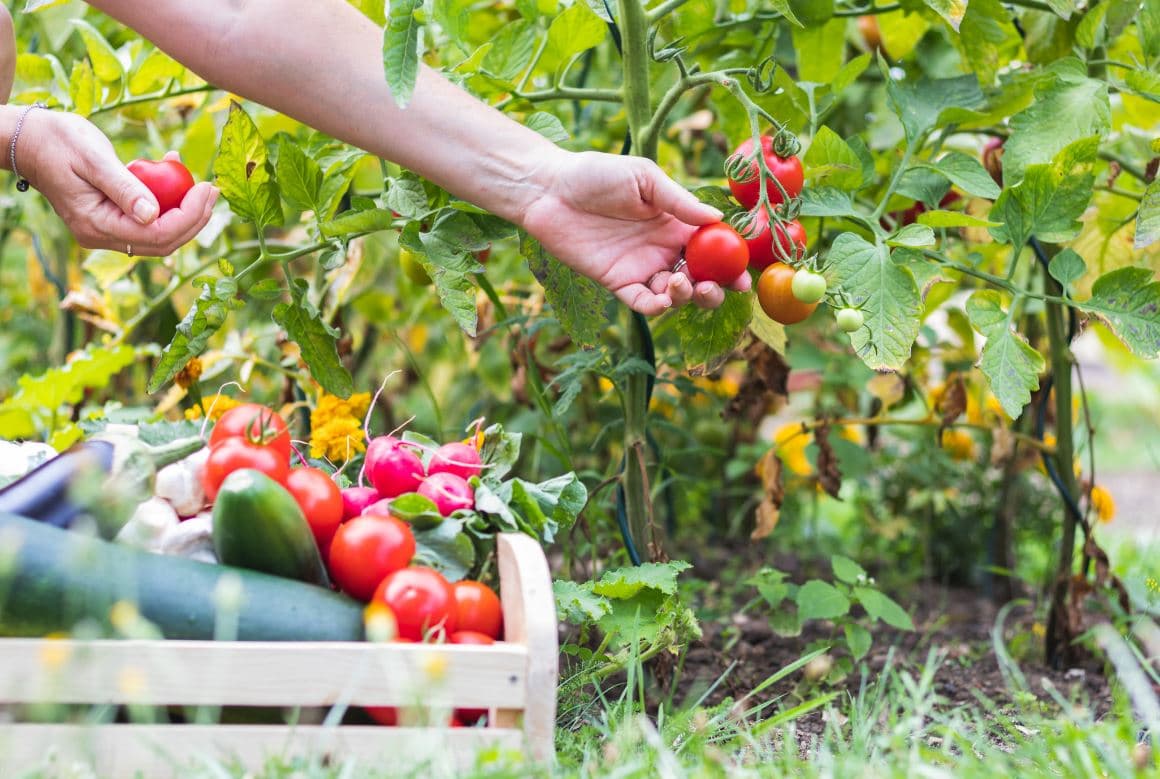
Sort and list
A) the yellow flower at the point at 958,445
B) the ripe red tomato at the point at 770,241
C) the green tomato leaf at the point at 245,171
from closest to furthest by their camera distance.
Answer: the ripe red tomato at the point at 770,241 → the green tomato leaf at the point at 245,171 → the yellow flower at the point at 958,445

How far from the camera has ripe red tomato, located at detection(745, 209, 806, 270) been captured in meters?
1.46

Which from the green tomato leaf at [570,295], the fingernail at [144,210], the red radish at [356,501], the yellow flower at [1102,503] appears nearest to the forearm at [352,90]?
the green tomato leaf at [570,295]

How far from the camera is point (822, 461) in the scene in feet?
6.86

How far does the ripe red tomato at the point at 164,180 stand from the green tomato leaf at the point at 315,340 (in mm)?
207

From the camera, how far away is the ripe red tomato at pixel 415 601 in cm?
114

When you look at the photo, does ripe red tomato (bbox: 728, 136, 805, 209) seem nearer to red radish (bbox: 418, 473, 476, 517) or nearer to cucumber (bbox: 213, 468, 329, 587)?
red radish (bbox: 418, 473, 476, 517)

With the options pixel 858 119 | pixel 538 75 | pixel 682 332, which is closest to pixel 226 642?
pixel 682 332

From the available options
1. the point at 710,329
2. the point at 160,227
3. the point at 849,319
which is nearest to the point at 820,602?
the point at 710,329

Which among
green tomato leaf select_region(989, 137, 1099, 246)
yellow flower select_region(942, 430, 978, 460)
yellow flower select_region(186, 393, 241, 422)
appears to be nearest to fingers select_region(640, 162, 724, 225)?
green tomato leaf select_region(989, 137, 1099, 246)

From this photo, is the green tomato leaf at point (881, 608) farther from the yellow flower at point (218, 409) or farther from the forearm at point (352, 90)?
the yellow flower at point (218, 409)

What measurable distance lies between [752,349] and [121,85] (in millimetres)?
1230

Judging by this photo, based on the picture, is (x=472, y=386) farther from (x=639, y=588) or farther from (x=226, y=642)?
(x=226, y=642)

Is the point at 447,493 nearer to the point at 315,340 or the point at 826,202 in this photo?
the point at 315,340

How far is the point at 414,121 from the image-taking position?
1487 millimetres
